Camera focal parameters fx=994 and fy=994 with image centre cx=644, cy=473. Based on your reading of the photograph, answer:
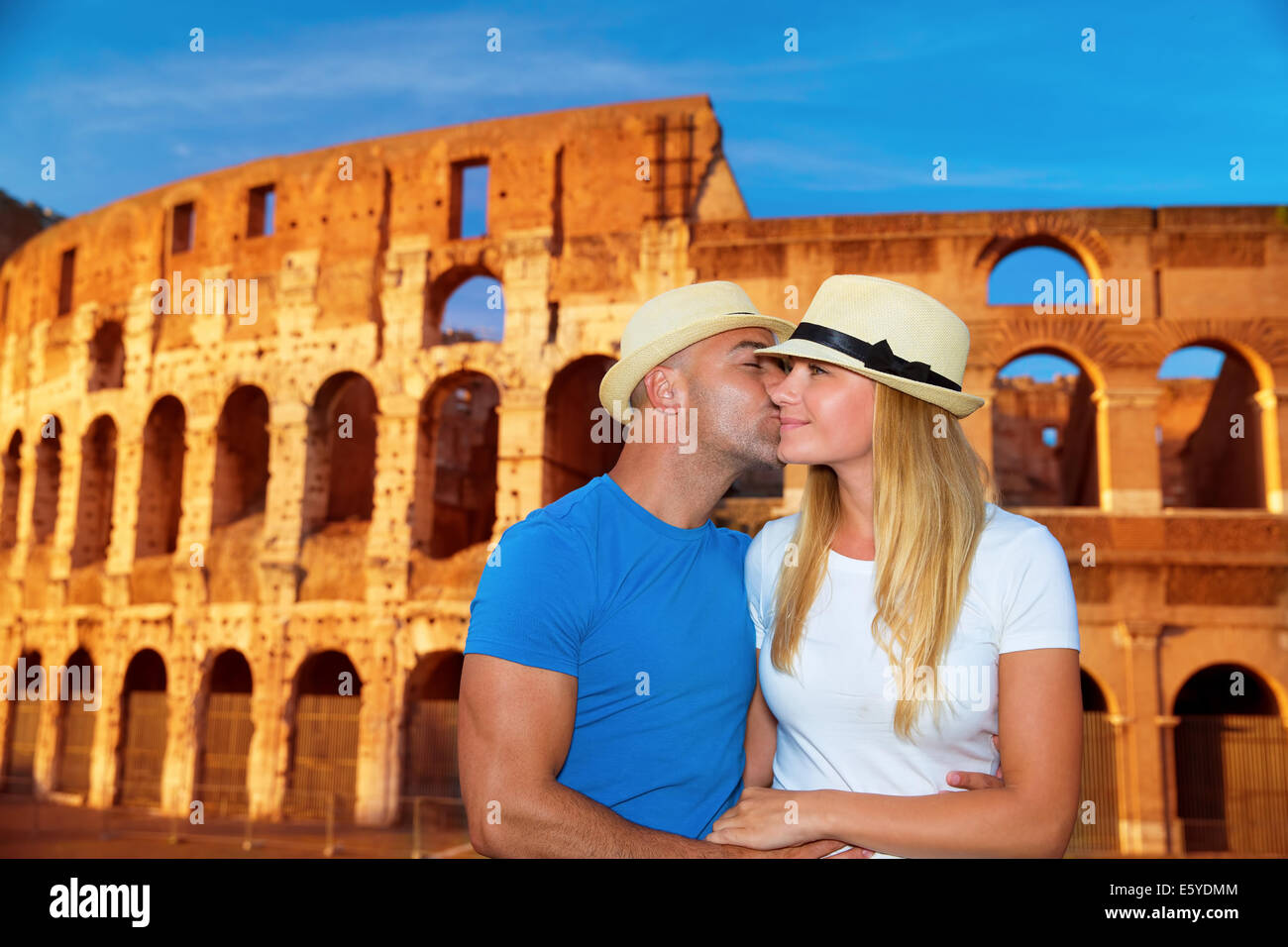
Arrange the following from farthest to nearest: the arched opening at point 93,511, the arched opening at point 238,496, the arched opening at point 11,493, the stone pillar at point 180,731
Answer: the arched opening at point 11,493, the arched opening at point 93,511, the arched opening at point 238,496, the stone pillar at point 180,731

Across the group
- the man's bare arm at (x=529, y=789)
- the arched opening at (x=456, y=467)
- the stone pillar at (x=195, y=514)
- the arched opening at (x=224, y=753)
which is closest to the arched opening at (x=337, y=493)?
the arched opening at (x=456, y=467)

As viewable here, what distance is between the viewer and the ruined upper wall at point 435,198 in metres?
15.0

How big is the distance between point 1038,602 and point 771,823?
644 mm

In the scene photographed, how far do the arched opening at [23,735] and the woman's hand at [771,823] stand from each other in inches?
799

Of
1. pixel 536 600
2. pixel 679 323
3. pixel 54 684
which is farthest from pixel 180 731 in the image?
pixel 536 600

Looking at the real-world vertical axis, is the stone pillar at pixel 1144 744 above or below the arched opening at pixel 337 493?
below

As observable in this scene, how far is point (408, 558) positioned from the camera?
49.1 feet

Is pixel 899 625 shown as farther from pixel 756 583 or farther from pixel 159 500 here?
pixel 159 500

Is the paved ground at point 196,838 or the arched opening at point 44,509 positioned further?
the arched opening at point 44,509

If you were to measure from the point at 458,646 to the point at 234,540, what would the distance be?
4.67 meters

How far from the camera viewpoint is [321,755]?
15078 mm

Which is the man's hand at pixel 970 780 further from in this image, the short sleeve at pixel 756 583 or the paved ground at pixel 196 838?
the paved ground at pixel 196 838
